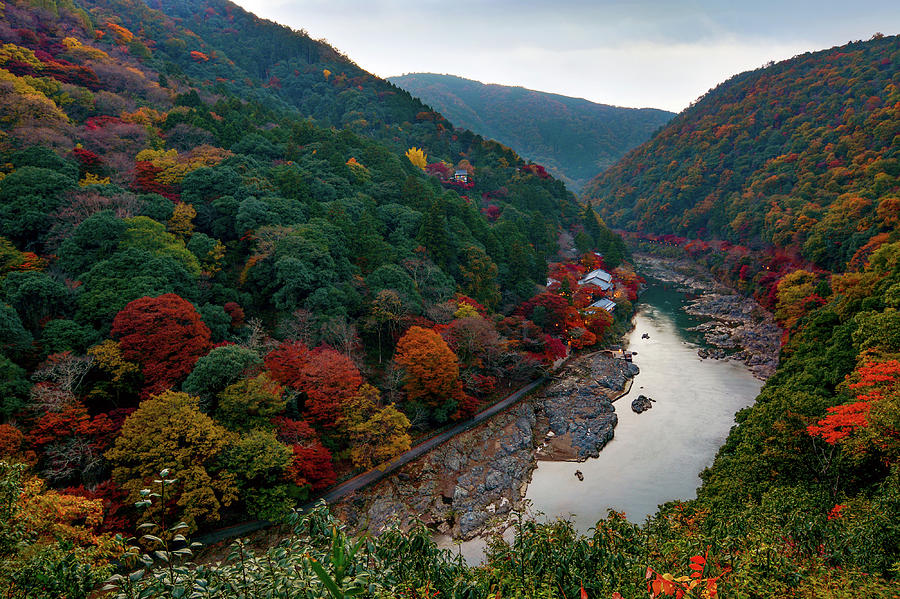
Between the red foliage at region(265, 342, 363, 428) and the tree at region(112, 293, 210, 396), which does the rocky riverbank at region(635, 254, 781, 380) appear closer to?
the red foliage at region(265, 342, 363, 428)

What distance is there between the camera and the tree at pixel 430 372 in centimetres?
2512

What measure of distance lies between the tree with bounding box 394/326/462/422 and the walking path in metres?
1.50

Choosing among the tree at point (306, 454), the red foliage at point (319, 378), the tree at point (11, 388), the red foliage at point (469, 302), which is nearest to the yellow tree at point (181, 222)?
the red foliage at point (319, 378)

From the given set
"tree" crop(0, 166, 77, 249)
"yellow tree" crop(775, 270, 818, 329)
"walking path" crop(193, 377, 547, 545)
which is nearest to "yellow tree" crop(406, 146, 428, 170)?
"walking path" crop(193, 377, 547, 545)

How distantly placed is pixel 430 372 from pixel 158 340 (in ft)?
45.4

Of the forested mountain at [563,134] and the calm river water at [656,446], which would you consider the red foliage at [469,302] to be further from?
the forested mountain at [563,134]

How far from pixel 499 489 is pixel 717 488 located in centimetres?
1023

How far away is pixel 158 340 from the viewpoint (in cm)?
1916

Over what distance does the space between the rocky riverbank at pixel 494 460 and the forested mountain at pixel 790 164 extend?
2958 centimetres

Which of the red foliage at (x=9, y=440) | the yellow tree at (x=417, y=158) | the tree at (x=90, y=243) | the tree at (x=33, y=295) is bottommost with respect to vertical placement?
the red foliage at (x=9, y=440)

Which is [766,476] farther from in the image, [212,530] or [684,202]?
[684,202]

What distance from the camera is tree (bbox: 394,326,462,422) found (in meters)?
25.1

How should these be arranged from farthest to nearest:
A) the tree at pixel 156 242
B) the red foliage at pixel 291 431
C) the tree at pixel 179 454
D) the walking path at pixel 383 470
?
the tree at pixel 156 242, the red foliage at pixel 291 431, the walking path at pixel 383 470, the tree at pixel 179 454

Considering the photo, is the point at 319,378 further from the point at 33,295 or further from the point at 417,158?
the point at 417,158
